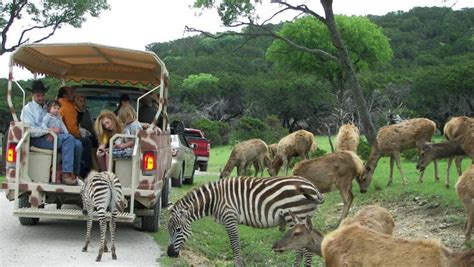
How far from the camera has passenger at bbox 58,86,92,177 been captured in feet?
36.6

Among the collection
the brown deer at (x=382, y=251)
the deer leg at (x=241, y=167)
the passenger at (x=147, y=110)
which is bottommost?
the deer leg at (x=241, y=167)

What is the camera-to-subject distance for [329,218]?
14.3 m

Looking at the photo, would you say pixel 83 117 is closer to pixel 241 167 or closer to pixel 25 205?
pixel 25 205

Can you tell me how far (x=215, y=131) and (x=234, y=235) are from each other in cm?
4070

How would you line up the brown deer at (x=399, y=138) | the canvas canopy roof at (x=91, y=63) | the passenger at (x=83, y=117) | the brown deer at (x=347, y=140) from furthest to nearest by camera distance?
the brown deer at (x=347, y=140)
the brown deer at (x=399, y=138)
the passenger at (x=83, y=117)
the canvas canopy roof at (x=91, y=63)

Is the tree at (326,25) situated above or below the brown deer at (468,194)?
above

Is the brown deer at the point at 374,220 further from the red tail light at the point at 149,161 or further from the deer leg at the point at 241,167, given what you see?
the deer leg at the point at 241,167

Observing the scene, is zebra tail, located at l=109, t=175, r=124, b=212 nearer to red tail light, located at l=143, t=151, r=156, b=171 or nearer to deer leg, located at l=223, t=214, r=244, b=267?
red tail light, located at l=143, t=151, r=156, b=171

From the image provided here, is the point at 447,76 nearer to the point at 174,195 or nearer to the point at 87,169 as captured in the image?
the point at 174,195

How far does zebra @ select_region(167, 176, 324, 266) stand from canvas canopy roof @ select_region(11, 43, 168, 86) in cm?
243

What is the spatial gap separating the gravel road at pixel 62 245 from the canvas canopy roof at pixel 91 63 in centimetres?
282

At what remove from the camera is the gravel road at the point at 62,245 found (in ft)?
29.2

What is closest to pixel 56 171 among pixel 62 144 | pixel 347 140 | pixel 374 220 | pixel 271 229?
pixel 62 144

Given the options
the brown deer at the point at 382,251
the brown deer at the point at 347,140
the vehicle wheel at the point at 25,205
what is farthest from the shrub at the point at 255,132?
the brown deer at the point at 382,251
